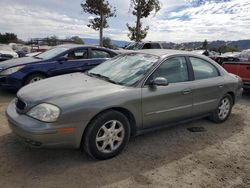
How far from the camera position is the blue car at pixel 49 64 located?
7.17 metres

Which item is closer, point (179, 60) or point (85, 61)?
point (179, 60)

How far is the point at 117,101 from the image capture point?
12.4 feet

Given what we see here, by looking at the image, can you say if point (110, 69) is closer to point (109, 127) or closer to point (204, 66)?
point (109, 127)

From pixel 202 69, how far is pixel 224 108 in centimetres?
109

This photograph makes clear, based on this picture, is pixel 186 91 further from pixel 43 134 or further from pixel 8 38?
pixel 8 38

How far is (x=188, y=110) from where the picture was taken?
15.6 feet

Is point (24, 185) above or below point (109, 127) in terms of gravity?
below

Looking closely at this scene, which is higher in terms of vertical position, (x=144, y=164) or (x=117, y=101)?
(x=117, y=101)

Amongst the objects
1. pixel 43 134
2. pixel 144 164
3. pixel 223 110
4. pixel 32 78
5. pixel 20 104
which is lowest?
pixel 144 164

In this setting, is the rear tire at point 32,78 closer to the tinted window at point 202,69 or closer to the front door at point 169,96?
the front door at point 169,96

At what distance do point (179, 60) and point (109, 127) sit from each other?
1.80 metres

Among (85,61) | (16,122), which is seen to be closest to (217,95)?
(16,122)

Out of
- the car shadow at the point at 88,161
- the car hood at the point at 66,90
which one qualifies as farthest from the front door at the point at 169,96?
the car hood at the point at 66,90

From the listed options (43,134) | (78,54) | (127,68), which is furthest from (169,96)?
(78,54)
